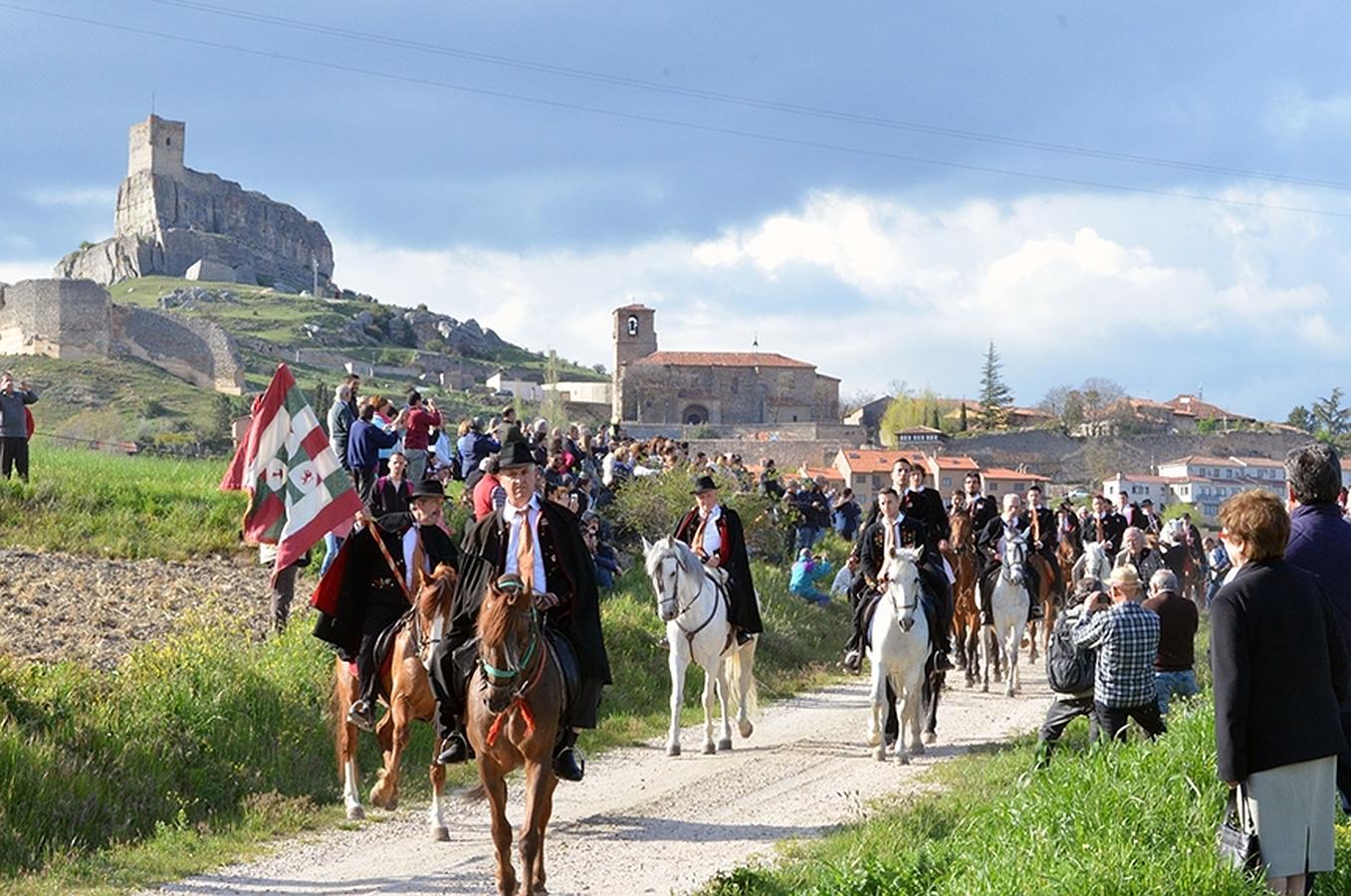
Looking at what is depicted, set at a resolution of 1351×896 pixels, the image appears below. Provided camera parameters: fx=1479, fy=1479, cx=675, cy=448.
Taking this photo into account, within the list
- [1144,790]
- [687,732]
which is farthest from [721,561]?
[1144,790]

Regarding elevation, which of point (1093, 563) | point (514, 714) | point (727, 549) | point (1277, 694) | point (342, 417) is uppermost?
point (342, 417)

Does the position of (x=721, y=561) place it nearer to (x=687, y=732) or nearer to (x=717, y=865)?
(x=687, y=732)

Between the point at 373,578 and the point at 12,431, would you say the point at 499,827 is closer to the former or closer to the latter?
the point at 373,578

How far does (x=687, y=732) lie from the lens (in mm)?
14773

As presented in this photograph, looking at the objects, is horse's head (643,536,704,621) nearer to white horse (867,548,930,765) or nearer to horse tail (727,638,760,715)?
horse tail (727,638,760,715)

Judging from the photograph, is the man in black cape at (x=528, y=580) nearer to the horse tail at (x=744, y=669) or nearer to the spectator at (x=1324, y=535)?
the spectator at (x=1324, y=535)

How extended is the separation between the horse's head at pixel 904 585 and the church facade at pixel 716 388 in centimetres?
10032

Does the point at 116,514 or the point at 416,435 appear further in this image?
the point at 116,514

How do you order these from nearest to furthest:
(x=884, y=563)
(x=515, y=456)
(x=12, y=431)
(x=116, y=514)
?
(x=515, y=456) < (x=884, y=563) < (x=116, y=514) < (x=12, y=431)

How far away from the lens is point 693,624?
45.4 feet

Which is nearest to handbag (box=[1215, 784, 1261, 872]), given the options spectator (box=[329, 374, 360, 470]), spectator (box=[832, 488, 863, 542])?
spectator (box=[329, 374, 360, 470])

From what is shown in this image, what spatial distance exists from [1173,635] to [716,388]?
346 feet

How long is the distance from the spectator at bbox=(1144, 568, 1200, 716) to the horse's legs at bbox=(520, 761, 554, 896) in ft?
19.8

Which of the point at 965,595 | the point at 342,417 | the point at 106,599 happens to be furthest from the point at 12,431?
the point at 965,595
